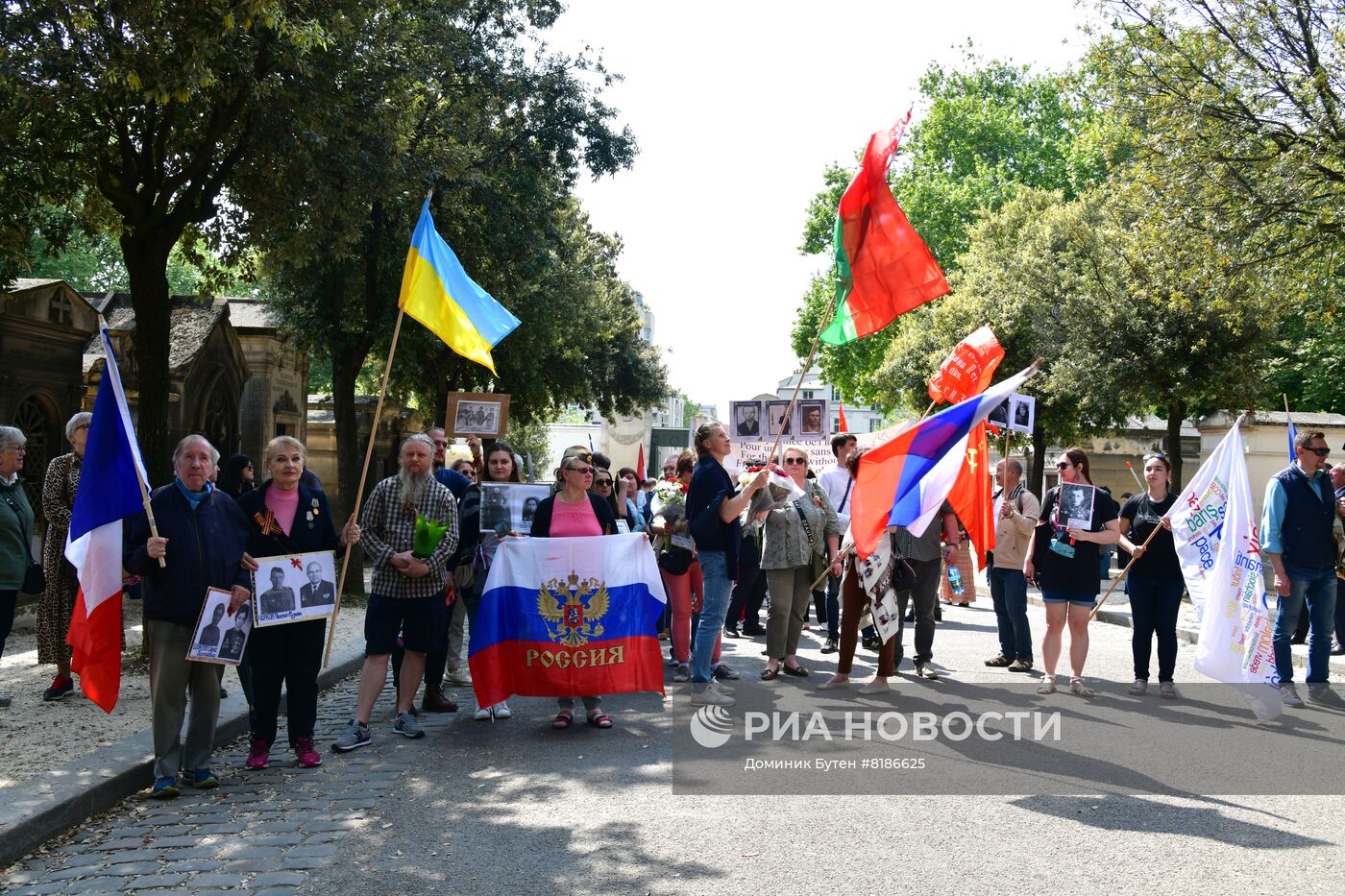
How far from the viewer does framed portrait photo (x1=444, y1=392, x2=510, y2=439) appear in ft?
50.5

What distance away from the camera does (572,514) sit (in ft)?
26.6

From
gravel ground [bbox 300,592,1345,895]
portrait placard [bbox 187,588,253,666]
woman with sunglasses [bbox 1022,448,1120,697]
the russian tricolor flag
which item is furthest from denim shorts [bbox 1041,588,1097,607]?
portrait placard [bbox 187,588,253,666]

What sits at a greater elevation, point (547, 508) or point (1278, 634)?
point (547, 508)

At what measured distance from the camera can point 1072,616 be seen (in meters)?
8.89

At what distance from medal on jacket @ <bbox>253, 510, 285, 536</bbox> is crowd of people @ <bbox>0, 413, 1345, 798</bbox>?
0.02 m

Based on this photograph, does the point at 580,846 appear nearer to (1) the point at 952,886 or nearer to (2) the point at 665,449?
(1) the point at 952,886

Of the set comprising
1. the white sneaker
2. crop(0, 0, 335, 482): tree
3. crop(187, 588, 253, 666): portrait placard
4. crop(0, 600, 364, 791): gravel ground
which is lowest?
crop(0, 600, 364, 791): gravel ground

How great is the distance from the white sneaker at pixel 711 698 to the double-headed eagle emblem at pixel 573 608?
118 cm

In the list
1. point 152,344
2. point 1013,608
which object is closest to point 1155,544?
point 1013,608

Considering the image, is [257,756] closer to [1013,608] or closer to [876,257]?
[876,257]

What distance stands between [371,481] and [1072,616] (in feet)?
68.9

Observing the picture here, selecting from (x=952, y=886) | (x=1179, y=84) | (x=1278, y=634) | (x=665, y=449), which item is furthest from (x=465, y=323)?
(x=665, y=449)

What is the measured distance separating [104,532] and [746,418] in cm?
1338

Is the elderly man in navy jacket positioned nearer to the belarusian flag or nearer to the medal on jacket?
the medal on jacket
